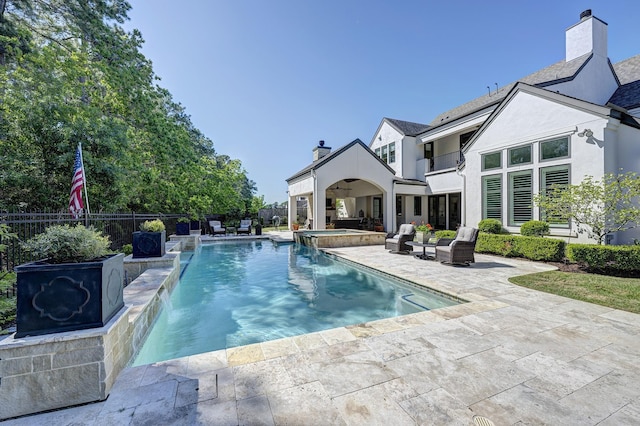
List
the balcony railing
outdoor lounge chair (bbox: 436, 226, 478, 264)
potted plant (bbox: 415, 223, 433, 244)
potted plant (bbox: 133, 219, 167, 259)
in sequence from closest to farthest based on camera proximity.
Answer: potted plant (bbox: 133, 219, 167, 259), outdoor lounge chair (bbox: 436, 226, 478, 264), potted plant (bbox: 415, 223, 433, 244), the balcony railing

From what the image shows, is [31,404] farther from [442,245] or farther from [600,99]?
[600,99]

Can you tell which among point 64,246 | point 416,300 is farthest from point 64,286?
point 416,300

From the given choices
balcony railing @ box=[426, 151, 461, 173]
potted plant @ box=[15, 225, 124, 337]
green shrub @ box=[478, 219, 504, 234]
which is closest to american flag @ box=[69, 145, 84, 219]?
potted plant @ box=[15, 225, 124, 337]

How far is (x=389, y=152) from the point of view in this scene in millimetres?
21312

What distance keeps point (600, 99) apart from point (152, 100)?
71.7 ft

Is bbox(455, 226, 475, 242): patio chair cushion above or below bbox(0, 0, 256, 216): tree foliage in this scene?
below

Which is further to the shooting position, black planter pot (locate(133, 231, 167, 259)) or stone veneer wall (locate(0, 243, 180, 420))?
black planter pot (locate(133, 231, 167, 259))

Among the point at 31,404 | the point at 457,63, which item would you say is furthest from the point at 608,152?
the point at 31,404

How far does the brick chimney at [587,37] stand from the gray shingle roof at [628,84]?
1.61 m

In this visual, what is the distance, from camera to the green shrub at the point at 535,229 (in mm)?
9344

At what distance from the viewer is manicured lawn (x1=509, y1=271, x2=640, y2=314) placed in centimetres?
483

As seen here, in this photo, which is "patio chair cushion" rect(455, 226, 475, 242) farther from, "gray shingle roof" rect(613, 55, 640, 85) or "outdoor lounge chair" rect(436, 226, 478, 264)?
"gray shingle roof" rect(613, 55, 640, 85)

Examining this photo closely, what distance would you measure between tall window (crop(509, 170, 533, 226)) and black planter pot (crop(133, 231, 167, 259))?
41.5 ft

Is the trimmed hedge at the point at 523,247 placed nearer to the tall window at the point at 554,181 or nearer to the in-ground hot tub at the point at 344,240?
the tall window at the point at 554,181
